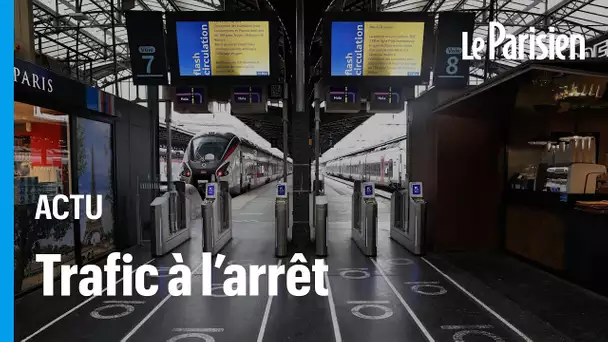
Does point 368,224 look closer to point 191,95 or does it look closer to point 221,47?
point 221,47

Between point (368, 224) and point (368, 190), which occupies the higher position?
point (368, 190)

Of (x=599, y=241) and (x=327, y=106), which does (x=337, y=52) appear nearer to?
(x=327, y=106)

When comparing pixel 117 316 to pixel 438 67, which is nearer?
pixel 117 316

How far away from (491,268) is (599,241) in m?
1.57

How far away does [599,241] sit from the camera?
4.74 m

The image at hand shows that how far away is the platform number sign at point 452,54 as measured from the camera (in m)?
7.05

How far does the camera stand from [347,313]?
13.6 feet

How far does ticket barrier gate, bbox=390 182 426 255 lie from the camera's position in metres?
6.82

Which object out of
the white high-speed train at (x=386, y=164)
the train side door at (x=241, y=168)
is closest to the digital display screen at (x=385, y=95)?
the white high-speed train at (x=386, y=164)

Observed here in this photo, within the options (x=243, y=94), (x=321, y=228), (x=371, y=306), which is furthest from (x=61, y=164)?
(x=371, y=306)

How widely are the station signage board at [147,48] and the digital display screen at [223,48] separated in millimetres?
370

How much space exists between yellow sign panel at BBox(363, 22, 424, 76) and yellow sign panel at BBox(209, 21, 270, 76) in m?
1.85

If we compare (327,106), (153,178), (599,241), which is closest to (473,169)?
(599,241)

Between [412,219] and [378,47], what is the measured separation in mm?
3234
